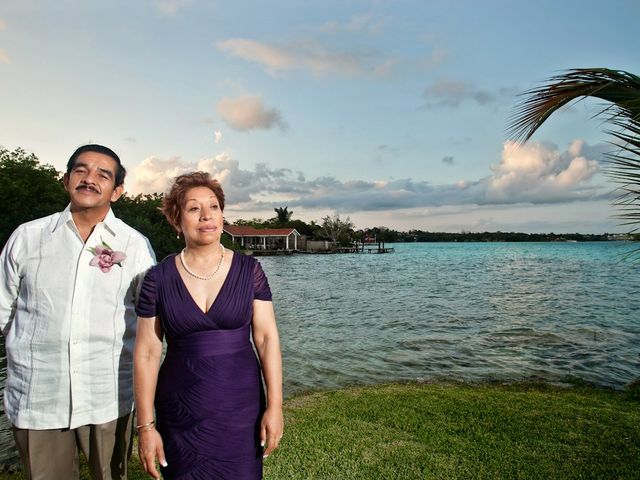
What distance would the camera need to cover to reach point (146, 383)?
2189mm

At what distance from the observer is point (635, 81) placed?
14.0 feet

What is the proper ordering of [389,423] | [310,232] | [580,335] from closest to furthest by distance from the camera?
[389,423], [580,335], [310,232]

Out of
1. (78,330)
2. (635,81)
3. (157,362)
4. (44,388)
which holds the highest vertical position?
(635,81)

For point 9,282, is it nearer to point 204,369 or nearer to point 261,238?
point 204,369

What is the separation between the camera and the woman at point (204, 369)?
86.1 inches

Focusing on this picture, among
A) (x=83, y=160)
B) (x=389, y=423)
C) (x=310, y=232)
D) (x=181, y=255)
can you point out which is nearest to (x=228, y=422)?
(x=181, y=255)

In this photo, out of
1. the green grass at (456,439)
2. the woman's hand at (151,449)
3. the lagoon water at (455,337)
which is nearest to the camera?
the woman's hand at (151,449)

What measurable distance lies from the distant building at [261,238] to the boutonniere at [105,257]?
238 feet

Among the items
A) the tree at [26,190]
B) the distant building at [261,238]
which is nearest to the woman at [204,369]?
the tree at [26,190]

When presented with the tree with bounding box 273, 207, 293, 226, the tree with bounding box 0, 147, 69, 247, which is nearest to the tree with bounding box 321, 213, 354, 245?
the tree with bounding box 273, 207, 293, 226

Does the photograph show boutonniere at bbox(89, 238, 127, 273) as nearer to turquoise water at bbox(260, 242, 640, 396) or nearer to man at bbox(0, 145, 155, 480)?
man at bbox(0, 145, 155, 480)

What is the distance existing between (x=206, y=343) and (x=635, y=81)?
183 inches

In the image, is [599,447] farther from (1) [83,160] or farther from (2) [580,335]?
(2) [580,335]

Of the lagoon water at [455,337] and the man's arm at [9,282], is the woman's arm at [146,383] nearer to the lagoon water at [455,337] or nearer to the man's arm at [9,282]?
the man's arm at [9,282]
